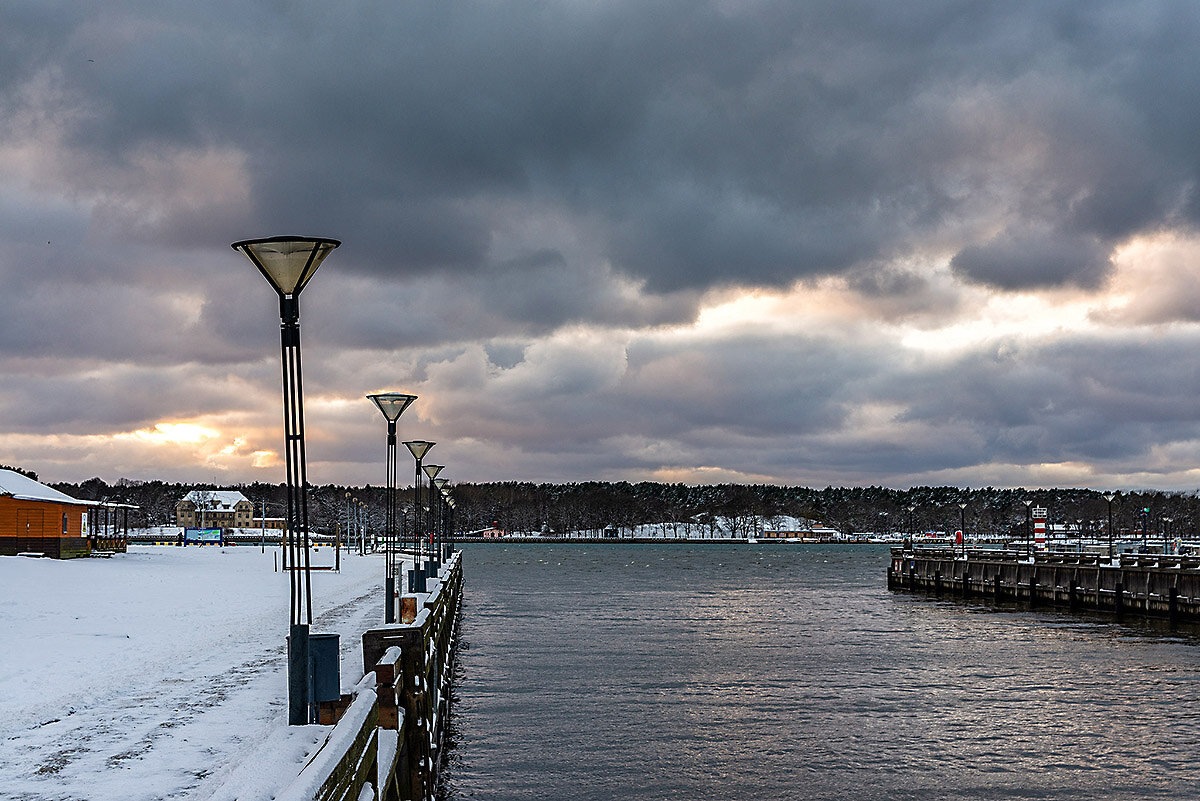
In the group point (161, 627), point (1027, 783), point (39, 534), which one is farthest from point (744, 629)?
point (39, 534)

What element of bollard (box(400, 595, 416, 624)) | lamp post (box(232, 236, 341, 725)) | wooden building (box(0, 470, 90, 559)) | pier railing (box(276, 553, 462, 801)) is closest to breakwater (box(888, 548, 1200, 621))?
bollard (box(400, 595, 416, 624))

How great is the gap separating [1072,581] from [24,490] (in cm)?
5913

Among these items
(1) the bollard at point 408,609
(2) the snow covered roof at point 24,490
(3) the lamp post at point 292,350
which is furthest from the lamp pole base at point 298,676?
(2) the snow covered roof at point 24,490

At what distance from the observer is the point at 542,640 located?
37062 mm

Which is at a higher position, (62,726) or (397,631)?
(397,631)

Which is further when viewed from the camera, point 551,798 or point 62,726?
point 551,798

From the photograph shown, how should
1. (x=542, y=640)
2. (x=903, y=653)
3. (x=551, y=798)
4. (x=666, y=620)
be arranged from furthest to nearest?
(x=666, y=620)
(x=542, y=640)
(x=903, y=653)
(x=551, y=798)

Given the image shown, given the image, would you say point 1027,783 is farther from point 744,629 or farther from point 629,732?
point 744,629

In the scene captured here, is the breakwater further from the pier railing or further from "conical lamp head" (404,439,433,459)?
the pier railing

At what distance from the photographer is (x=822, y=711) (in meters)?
22.8

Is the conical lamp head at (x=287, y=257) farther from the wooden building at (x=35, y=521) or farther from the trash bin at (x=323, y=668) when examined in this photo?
the wooden building at (x=35, y=521)

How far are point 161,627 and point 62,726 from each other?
48.0ft

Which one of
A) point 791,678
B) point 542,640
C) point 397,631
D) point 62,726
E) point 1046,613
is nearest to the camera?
point 397,631

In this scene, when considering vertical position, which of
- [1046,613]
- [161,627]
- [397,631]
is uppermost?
[397,631]
